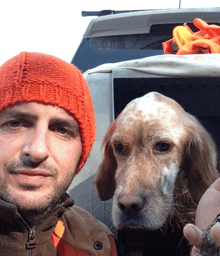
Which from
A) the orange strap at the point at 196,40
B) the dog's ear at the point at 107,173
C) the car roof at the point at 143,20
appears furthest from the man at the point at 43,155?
the car roof at the point at 143,20

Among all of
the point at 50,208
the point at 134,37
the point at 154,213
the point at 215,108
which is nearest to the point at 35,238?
the point at 50,208

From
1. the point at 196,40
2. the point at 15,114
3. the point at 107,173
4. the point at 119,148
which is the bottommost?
the point at 107,173

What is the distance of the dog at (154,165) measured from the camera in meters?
1.80

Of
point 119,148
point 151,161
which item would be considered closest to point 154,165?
point 151,161

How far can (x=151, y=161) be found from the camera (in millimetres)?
1892

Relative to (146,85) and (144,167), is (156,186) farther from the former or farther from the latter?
(146,85)

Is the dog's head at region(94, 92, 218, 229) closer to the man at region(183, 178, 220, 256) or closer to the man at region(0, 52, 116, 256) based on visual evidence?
the man at region(0, 52, 116, 256)

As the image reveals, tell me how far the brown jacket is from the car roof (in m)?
1.45

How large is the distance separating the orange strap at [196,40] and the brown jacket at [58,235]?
1099mm

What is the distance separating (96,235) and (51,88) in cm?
70

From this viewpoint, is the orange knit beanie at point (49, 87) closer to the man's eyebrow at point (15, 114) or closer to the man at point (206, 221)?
the man's eyebrow at point (15, 114)

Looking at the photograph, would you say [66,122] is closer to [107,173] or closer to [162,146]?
[107,173]

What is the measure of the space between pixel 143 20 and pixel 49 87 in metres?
1.33

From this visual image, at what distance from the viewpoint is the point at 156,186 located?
5.97 feet
